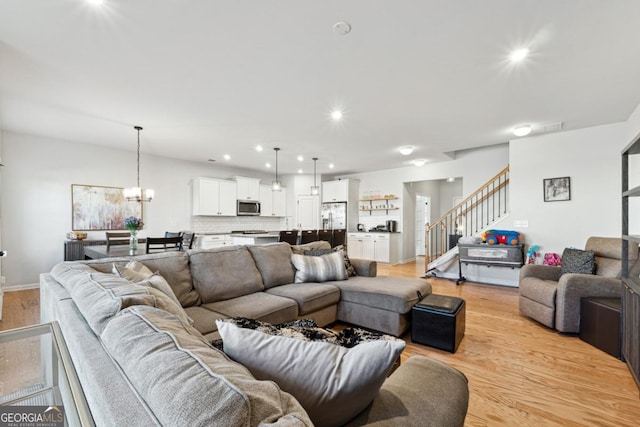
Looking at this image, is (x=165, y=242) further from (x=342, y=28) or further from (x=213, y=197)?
(x=213, y=197)

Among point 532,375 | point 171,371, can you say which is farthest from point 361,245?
point 171,371

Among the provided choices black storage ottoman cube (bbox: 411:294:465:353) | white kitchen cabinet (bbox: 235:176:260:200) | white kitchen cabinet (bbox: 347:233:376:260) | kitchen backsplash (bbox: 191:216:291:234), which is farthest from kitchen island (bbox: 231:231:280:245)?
black storage ottoman cube (bbox: 411:294:465:353)

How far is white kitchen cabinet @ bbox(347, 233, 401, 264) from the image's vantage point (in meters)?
7.42

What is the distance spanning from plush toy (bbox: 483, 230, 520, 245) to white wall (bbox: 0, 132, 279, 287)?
6577mm

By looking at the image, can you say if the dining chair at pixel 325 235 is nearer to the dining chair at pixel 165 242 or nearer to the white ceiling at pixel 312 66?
the white ceiling at pixel 312 66

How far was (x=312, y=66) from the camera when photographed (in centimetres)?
263

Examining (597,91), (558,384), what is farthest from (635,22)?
(558,384)

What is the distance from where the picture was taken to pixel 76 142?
17.1 ft

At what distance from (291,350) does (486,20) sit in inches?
96.4

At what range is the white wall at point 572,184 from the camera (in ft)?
13.6

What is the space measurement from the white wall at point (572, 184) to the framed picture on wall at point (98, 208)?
7170 mm

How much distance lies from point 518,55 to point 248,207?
6438mm

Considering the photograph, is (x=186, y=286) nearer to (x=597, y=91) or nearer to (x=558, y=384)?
(x=558, y=384)

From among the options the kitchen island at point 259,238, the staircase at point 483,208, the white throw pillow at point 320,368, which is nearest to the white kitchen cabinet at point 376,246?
the staircase at point 483,208
